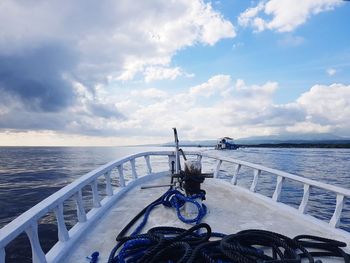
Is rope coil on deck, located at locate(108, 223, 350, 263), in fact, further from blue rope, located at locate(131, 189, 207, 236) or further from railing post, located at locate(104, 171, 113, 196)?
railing post, located at locate(104, 171, 113, 196)

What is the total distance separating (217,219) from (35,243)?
2597 mm

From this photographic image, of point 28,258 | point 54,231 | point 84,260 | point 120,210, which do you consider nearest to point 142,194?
point 120,210

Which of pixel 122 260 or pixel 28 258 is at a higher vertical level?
pixel 122 260

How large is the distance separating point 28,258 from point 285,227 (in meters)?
7.18

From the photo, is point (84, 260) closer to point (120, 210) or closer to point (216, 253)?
point (216, 253)

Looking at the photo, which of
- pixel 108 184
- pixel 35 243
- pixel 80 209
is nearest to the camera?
pixel 35 243

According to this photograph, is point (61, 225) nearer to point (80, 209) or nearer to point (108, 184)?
point (80, 209)

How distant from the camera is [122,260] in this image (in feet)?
8.46

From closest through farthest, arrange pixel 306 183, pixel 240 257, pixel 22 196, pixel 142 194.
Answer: pixel 240 257 → pixel 306 183 → pixel 142 194 → pixel 22 196

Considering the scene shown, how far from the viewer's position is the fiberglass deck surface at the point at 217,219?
3.33 metres

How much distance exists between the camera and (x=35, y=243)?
8.20ft

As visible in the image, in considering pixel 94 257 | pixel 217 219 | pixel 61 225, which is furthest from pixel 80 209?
pixel 217 219

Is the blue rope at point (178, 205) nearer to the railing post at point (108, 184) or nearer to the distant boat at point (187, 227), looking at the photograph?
the distant boat at point (187, 227)

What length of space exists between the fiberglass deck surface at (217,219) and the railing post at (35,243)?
1.30 feet
